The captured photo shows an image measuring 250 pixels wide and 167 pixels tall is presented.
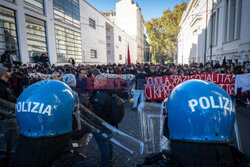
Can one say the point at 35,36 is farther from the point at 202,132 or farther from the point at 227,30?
the point at 227,30

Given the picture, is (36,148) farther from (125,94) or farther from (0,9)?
(0,9)

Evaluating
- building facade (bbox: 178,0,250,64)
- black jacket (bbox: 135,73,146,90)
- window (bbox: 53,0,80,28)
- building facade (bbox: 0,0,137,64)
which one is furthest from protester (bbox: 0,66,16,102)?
building facade (bbox: 178,0,250,64)

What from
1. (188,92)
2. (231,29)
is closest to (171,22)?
(231,29)

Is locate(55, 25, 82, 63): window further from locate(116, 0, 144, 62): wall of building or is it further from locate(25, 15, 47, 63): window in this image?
locate(116, 0, 144, 62): wall of building

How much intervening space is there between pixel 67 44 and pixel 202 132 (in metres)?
18.6

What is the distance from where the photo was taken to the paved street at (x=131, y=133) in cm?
312

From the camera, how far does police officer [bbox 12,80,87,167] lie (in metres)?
1.14

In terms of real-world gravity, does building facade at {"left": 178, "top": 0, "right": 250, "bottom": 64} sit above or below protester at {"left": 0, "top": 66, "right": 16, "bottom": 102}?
above

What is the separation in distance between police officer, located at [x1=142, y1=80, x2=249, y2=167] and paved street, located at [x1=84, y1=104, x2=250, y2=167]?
0.62 meters

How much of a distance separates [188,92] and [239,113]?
6235 millimetres

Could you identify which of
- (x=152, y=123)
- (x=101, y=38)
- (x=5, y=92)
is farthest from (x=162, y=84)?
(x=101, y=38)

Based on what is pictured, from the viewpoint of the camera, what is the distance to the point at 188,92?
1.17m

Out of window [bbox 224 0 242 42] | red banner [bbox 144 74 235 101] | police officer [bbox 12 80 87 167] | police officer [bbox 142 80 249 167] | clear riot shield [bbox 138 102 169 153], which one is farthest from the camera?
window [bbox 224 0 242 42]

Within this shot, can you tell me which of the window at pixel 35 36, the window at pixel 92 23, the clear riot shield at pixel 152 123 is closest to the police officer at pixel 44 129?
the clear riot shield at pixel 152 123
